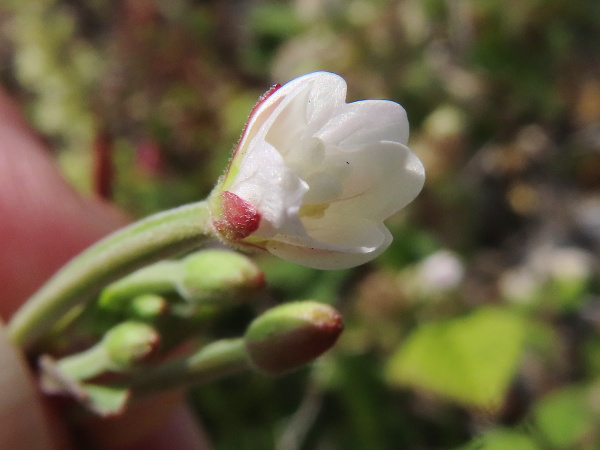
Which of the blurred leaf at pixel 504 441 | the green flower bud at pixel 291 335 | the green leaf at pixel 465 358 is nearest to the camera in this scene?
the green flower bud at pixel 291 335

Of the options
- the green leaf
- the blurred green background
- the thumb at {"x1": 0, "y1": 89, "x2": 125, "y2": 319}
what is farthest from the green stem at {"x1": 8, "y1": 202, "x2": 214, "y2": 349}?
the green leaf

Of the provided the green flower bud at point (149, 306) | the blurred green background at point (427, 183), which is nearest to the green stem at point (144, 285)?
the green flower bud at point (149, 306)

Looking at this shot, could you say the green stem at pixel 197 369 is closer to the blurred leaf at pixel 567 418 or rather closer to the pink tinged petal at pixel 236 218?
the pink tinged petal at pixel 236 218

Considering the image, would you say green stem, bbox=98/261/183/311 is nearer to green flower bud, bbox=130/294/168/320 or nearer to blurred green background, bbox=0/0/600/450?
green flower bud, bbox=130/294/168/320

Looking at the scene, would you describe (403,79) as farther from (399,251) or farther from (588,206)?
(588,206)

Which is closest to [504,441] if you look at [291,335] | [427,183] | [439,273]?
[439,273]

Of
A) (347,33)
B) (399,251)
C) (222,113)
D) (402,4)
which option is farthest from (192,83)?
(399,251)
